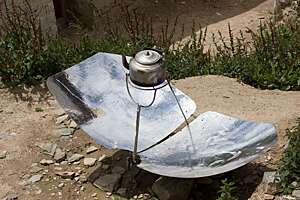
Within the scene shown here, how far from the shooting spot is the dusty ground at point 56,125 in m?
5.02

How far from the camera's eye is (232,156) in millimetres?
4645

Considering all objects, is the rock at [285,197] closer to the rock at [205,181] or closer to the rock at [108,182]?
the rock at [205,181]

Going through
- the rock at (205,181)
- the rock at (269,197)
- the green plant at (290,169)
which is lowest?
the rock at (205,181)

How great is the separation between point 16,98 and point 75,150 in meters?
1.17

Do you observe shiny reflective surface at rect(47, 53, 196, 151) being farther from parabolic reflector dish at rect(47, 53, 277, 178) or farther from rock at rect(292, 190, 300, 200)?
rock at rect(292, 190, 300, 200)

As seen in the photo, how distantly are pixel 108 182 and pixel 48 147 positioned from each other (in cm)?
75

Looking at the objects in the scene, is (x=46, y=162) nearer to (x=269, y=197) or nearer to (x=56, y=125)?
(x=56, y=125)

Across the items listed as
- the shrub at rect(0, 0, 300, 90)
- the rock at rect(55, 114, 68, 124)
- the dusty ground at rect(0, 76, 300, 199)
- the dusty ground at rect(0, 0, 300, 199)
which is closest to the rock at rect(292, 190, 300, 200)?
the dusty ground at rect(0, 0, 300, 199)

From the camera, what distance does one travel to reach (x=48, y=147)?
546 centimetres

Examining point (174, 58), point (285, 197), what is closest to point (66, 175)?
point (285, 197)

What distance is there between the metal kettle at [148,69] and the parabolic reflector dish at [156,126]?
0.74m

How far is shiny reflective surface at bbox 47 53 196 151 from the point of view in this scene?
5.03 meters

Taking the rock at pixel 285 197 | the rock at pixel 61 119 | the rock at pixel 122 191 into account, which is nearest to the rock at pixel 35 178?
the rock at pixel 122 191

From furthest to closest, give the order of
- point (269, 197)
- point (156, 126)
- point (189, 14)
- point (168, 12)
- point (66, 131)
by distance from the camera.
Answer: point (168, 12) → point (189, 14) → point (66, 131) → point (156, 126) → point (269, 197)
